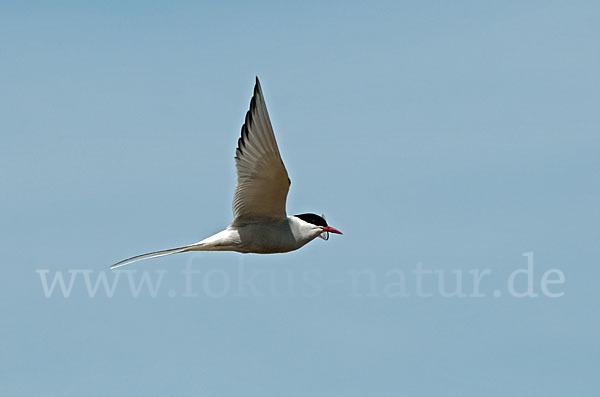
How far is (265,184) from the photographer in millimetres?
12422

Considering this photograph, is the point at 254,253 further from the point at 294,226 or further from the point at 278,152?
the point at 278,152

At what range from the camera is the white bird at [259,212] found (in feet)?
39.2

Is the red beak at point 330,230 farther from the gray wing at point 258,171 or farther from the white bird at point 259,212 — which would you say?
the gray wing at point 258,171

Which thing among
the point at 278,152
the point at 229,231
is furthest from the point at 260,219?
the point at 278,152

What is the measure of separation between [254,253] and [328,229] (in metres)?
1.12

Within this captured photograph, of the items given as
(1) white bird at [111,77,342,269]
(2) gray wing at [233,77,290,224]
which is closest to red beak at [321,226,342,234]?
(1) white bird at [111,77,342,269]

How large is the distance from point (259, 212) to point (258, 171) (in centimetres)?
78

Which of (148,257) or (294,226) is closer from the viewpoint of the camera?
(148,257)

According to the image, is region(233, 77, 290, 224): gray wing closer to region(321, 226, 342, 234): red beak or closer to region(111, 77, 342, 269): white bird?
region(111, 77, 342, 269): white bird

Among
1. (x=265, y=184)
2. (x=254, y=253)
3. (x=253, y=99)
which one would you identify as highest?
(x=253, y=99)

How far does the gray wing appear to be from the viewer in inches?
461

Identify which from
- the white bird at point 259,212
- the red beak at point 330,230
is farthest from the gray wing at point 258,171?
the red beak at point 330,230

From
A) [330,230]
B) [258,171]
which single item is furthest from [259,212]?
[330,230]

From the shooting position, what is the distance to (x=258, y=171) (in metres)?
12.3
